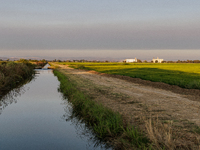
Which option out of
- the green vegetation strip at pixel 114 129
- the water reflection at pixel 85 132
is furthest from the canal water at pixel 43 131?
the green vegetation strip at pixel 114 129

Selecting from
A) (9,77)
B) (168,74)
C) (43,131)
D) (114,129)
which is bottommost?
(43,131)

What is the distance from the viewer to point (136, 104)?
10.4m

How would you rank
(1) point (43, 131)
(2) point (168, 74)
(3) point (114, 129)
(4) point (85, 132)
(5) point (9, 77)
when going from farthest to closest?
(2) point (168, 74), (5) point (9, 77), (1) point (43, 131), (4) point (85, 132), (3) point (114, 129)

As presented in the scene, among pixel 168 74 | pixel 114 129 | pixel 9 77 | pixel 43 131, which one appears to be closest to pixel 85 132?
pixel 114 129

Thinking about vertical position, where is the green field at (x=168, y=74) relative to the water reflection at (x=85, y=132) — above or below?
above

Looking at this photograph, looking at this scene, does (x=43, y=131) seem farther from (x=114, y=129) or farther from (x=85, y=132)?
(x=114, y=129)

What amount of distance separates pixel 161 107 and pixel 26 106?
25.7ft

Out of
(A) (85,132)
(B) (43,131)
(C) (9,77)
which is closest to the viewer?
(A) (85,132)

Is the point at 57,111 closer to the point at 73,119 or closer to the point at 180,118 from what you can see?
the point at 73,119

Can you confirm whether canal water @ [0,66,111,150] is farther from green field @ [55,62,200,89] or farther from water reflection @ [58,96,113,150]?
green field @ [55,62,200,89]

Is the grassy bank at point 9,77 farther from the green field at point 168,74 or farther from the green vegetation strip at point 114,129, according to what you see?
the green field at point 168,74

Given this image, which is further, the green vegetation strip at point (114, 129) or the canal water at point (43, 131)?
the canal water at point (43, 131)

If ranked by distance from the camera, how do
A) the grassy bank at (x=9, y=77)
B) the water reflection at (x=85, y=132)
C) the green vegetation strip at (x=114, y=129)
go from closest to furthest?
the green vegetation strip at (x=114, y=129)
the water reflection at (x=85, y=132)
the grassy bank at (x=9, y=77)

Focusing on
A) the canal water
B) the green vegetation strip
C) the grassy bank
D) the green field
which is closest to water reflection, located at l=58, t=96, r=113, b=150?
the canal water
